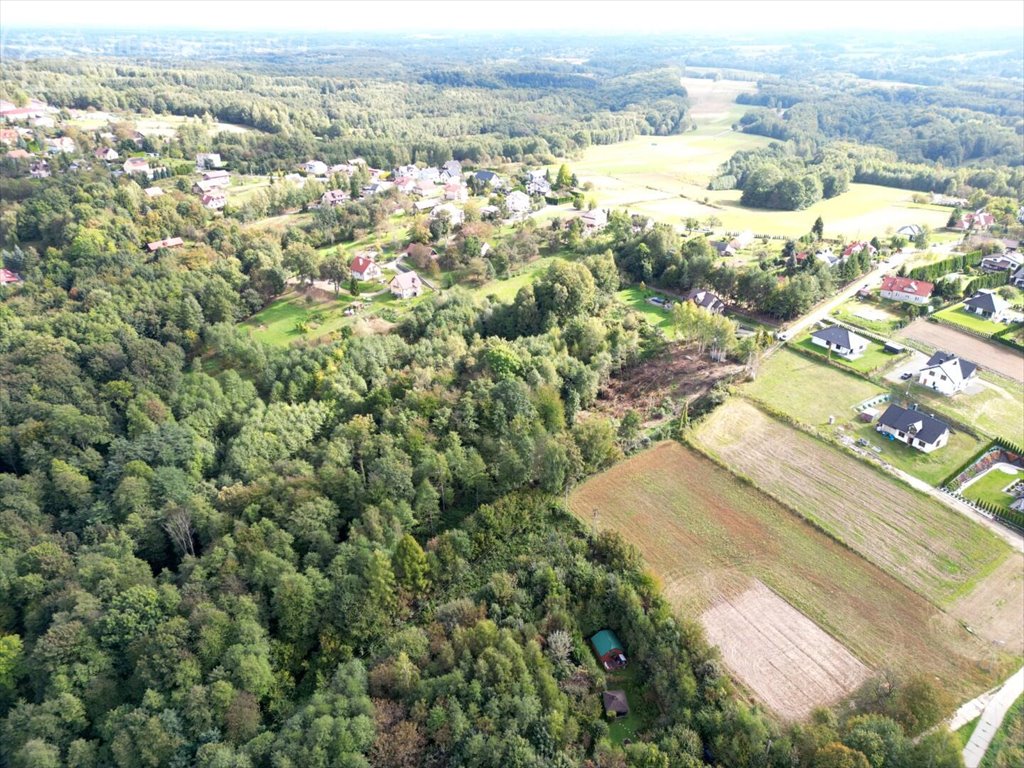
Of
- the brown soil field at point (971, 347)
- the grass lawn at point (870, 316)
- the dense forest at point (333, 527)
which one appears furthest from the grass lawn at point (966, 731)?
the grass lawn at point (870, 316)

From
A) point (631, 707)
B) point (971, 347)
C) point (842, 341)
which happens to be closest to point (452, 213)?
point (842, 341)

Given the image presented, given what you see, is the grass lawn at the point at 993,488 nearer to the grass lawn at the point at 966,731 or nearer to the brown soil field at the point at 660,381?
the grass lawn at the point at 966,731

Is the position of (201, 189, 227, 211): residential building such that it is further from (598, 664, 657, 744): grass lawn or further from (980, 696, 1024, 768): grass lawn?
(980, 696, 1024, 768): grass lawn

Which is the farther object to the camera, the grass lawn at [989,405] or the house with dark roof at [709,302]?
the house with dark roof at [709,302]

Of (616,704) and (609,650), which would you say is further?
(609,650)

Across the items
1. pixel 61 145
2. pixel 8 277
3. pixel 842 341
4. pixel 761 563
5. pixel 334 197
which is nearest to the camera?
pixel 761 563

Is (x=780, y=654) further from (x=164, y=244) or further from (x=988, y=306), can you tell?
(x=164, y=244)

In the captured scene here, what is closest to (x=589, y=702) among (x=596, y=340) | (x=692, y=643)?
(x=692, y=643)

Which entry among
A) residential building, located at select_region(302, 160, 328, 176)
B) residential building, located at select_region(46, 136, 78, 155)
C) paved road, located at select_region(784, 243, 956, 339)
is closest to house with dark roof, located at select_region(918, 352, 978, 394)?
paved road, located at select_region(784, 243, 956, 339)
